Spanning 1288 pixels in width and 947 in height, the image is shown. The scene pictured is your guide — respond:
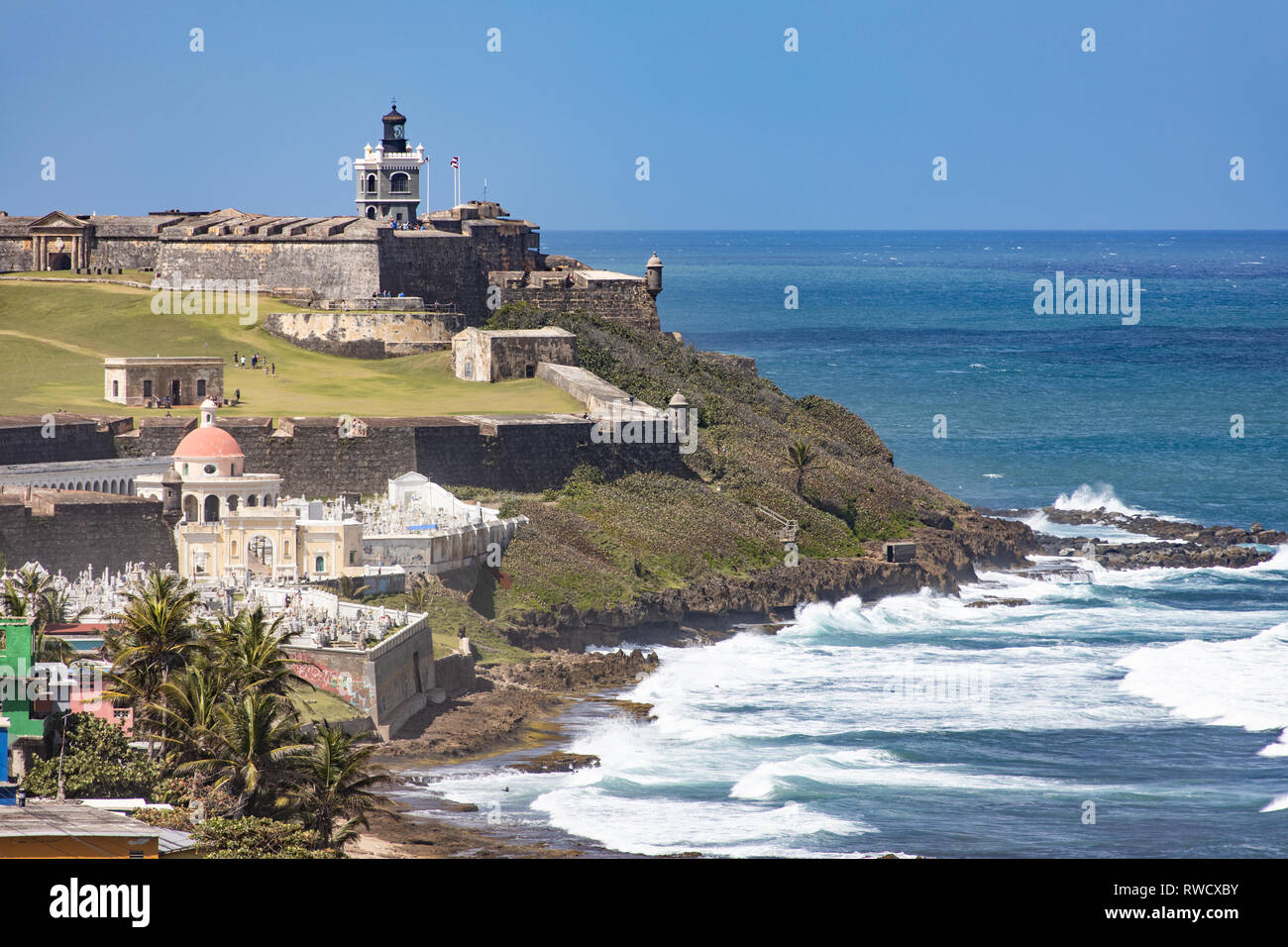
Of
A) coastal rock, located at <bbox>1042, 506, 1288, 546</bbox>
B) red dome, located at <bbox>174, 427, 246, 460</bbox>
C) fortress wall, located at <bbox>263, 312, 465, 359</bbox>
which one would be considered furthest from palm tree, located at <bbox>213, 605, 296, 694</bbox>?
coastal rock, located at <bbox>1042, 506, 1288, 546</bbox>

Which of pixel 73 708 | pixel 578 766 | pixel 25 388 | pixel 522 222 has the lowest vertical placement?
pixel 578 766

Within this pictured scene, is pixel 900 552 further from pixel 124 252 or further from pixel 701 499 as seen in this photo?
pixel 124 252

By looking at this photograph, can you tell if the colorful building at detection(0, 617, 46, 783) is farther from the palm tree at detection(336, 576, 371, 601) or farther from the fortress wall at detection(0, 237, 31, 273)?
the fortress wall at detection(0, 237, 31, 273)

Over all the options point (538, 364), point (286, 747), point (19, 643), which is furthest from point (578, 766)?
point (538, 364)

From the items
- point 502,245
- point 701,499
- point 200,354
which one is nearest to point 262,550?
point 701,499

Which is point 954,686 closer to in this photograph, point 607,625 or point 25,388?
point 607,625
